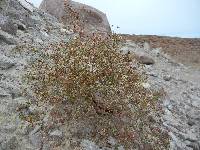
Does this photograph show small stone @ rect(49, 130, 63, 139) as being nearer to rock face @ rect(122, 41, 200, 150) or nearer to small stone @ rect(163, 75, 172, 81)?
rock face @ rect(122, 41, 200, 150)

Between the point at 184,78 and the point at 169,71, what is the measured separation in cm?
69

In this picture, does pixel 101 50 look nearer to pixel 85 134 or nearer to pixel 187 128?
pixel 85 134

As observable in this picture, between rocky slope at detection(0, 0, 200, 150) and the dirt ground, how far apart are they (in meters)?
3.71

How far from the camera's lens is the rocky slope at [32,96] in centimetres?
1061

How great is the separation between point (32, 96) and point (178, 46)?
57.4 ft

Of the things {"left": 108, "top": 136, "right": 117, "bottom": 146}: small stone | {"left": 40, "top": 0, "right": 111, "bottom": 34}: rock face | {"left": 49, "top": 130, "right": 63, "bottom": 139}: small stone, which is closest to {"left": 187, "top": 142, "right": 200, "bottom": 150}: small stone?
{"left": 108, "top": 136, "right": 117, "bottom": 146}: small stone

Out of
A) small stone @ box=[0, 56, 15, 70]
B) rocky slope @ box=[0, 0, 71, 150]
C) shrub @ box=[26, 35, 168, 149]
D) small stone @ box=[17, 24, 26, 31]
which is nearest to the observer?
rocky slope @ box=[0, 0, 71, 150]

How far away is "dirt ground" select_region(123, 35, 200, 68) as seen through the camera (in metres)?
→ 25.0

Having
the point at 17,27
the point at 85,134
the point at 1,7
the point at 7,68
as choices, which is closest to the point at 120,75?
the point at 85,134

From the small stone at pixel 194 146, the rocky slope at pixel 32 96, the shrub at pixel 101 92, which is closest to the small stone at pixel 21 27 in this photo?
the rocky slope at pixel 32 96

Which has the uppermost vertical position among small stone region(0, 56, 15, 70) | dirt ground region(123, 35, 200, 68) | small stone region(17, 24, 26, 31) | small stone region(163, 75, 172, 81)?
small stone region(17, 24, 26, 31)

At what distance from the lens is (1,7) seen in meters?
16.4

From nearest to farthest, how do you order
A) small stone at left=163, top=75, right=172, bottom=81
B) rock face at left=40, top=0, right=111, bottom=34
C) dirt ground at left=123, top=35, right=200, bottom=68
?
1. small stone at left=163, top=75, right=172, bottom=81
2. rock face at left=40, top=0, right=111, bottom=34
3. dirt ground at left=123, top=35, right=200, bottom=68

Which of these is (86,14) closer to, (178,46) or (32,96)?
(178,46)
